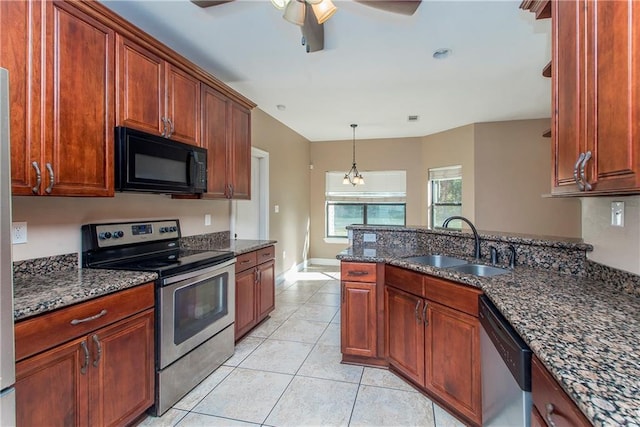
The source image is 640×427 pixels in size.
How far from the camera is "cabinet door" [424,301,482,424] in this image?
5.53 ft

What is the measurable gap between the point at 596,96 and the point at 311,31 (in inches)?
63.3

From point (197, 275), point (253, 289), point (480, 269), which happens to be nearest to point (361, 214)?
point (253, 289)

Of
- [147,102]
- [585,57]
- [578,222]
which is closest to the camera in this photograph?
[585,57]

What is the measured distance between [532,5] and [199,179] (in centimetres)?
244

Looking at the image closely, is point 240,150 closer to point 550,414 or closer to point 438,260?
point 438,260

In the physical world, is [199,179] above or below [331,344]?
above

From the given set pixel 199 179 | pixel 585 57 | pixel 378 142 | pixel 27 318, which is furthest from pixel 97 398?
pixel 378 142

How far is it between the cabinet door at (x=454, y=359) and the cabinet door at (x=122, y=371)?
1.72 m

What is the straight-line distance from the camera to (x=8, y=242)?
104cm

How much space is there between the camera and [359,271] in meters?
2.44

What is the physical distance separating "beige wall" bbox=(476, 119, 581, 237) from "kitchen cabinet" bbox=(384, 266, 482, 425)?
3586 mm

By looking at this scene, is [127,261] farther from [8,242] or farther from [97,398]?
[8,242]

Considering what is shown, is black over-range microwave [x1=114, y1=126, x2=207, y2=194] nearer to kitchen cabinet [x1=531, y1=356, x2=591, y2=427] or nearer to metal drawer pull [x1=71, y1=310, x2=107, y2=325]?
metal drawer pull [x1=71, y1=310, x2=107, y2=325]

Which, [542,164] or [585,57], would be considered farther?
[542,164]
